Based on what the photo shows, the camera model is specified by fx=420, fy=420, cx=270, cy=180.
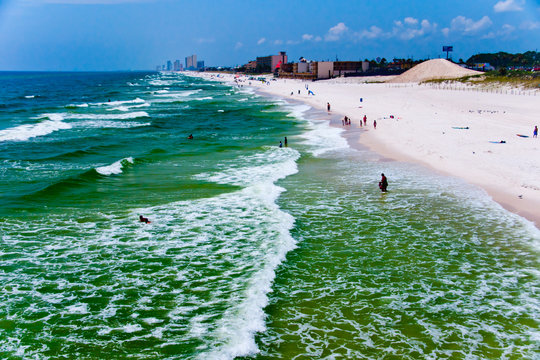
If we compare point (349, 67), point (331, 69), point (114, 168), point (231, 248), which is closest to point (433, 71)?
point (331, 69)

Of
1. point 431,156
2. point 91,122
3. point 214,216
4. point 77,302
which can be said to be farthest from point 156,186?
point 91,122

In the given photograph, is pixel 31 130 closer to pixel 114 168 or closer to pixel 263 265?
pixel 114 168

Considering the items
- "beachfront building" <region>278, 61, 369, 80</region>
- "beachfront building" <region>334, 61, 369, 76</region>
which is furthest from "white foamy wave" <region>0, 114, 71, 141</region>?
"beachfront building" <region>334, 61, 369, 76</region>

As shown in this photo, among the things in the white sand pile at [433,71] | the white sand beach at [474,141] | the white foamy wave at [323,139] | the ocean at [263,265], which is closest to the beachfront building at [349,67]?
the white sand pile at [433,71]

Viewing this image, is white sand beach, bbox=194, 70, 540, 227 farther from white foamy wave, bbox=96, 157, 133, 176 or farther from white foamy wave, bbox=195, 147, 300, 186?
white foamy wave, bbox=96, 157, 133, 176

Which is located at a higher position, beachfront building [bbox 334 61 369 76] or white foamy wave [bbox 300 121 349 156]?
beachfront building [bbox 334 61 369 76]

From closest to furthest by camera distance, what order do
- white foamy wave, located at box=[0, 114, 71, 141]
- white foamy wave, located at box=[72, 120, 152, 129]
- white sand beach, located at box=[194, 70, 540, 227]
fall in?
white sand beach, located at box=[194, 70, 540, 227] → white foamy wave, located at box=[0, 114, 71, 141] → white foamy wave, located at box=[72, 120, 152, 129]

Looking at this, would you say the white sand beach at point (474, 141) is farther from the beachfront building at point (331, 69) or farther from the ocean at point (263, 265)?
the beachfront building at point (331, 69)
